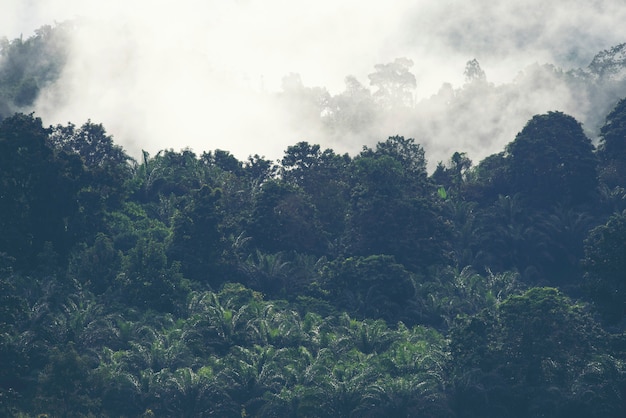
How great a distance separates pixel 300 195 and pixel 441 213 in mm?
10999

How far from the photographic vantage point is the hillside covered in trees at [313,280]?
55.3m

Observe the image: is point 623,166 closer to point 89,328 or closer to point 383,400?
point 383,400

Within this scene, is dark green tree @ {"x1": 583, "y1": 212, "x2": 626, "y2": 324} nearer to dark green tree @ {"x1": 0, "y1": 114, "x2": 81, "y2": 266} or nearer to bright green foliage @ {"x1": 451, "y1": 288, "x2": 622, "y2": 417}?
bright green foliage @ {"x1": 451, "y1": 288, "x2": 622, "y2": 417}

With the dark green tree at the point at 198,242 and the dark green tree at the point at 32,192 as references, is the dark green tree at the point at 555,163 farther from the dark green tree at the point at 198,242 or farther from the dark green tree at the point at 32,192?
the dark green tree at the point at 32,192

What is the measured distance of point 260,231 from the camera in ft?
248

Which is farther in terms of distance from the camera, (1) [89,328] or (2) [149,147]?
(2) [149,147]

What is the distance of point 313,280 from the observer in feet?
237

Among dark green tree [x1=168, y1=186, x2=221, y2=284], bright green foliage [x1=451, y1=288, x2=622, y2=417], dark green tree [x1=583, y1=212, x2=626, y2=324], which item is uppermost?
dark green tree [x1=168, y1=186, x2=221, y2=284]

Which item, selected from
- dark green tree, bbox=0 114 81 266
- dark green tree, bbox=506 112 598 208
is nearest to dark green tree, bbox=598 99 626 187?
dark green tree, bbox=506 112 598 208

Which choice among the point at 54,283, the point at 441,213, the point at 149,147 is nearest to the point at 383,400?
the point at 54,283

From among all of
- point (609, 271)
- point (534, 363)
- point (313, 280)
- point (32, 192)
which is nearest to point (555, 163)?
point (313, 280)

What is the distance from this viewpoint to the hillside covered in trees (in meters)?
55.3

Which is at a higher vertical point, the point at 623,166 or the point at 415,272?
the point at 623,166

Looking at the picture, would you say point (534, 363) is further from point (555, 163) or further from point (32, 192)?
point (32, 192)
